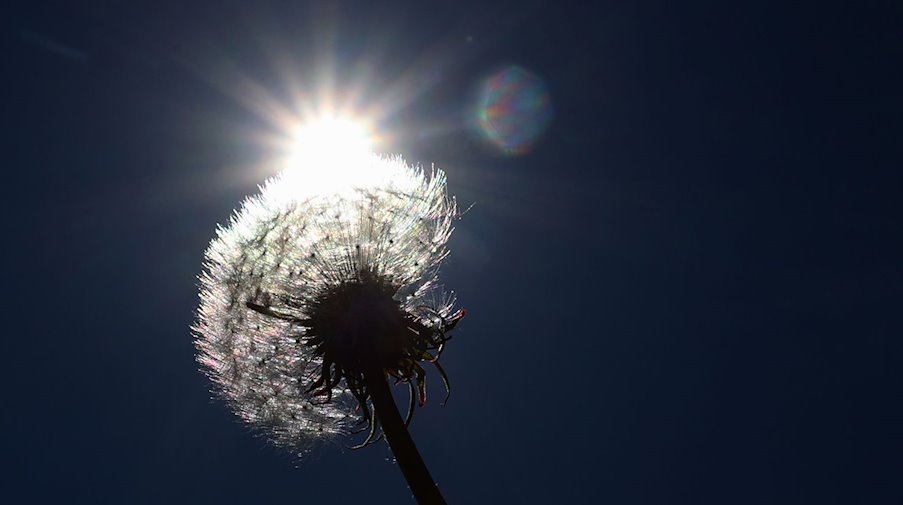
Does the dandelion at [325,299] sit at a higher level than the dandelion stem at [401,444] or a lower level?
higher

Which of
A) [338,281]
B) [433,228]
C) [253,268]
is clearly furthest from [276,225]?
[433,228]

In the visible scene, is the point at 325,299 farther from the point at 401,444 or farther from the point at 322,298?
the point at 401,444

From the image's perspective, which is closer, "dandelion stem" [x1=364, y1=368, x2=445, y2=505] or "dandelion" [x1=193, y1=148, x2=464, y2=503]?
"dandelion stem" [x1=364, y1=368, x2=445, y2=505]

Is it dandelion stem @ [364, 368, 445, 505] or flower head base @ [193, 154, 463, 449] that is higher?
flower head base @ [193, 154, 463, 449]

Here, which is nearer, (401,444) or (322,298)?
(401,444)

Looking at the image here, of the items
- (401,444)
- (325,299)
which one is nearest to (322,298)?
(325,299)
